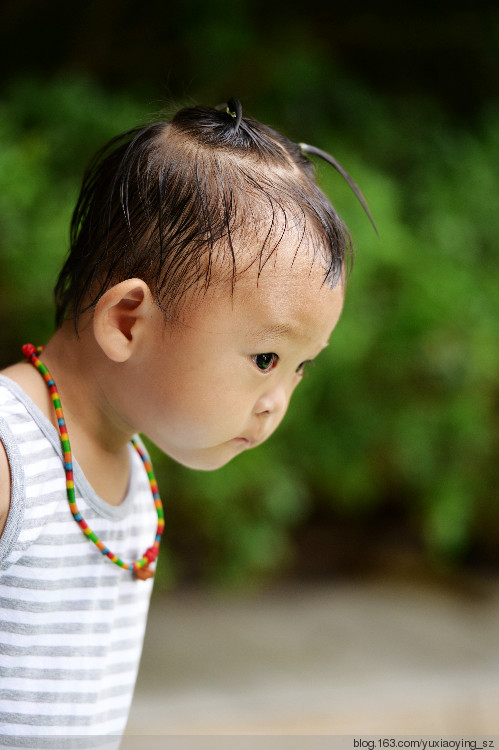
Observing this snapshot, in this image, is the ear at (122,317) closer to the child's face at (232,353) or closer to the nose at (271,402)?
the child's face at (232,353)

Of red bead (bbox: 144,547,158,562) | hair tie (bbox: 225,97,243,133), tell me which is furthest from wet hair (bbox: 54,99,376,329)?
red bead (bbox: 144,547,158,562)

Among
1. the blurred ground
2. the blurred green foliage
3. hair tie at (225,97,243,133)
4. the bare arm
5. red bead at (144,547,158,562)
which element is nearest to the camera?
the bare arm

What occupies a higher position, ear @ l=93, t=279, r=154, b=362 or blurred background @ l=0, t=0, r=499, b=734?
blurred background @ l=0, t=0, r=499, b=734

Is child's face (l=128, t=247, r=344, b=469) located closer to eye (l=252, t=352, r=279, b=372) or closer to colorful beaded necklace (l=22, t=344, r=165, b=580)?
eye (l=252, t=352, r=279, b=372)

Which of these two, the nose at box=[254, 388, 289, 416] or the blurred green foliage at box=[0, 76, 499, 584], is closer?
the nose at box=[254, 388, 289, 416]

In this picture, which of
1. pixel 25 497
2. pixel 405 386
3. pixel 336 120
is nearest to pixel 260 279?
pixel 25 497

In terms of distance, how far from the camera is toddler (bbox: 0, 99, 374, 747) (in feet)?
3.47

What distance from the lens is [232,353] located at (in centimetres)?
109

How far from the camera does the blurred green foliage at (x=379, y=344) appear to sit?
2.45m

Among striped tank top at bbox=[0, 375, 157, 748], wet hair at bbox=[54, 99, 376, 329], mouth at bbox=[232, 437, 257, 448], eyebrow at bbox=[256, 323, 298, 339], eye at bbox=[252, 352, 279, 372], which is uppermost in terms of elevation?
wet hair at bbox=[54, 99, 376, 329]

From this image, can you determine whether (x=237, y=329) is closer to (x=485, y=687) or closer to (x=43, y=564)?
(x=43, y=564)

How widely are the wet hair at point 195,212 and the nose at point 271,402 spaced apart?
0.17 meters

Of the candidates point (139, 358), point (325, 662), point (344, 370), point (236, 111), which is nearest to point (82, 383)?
point (139, 358)

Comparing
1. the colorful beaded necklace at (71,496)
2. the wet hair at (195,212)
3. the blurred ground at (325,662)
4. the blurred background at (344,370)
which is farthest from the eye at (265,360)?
the blurred ground at (325,662)
